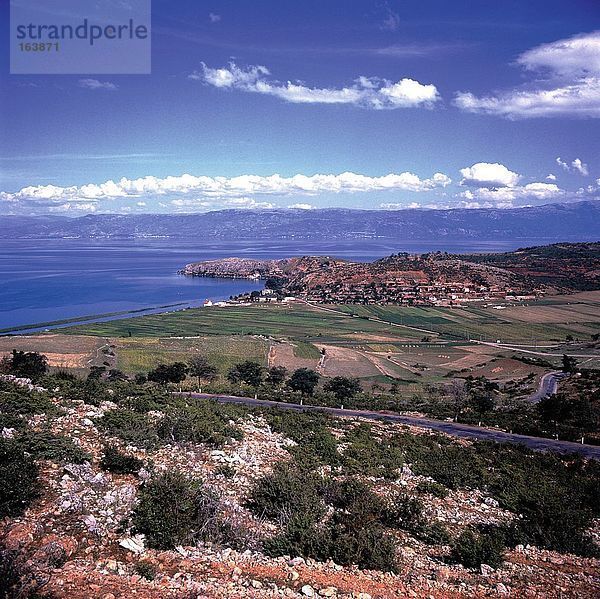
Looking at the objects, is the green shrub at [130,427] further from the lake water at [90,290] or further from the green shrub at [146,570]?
the lake water at [90,290]

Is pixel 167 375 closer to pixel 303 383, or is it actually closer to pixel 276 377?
pixel 303 383

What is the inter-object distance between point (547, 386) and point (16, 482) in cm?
4343

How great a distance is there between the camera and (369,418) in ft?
76.1

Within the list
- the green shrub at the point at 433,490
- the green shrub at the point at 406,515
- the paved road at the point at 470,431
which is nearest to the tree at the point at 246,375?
the paved road at the point at 470,431

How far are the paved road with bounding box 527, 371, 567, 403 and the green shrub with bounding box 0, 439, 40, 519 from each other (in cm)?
3577

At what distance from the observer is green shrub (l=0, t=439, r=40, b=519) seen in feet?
27.0

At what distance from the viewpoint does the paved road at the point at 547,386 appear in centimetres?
3843

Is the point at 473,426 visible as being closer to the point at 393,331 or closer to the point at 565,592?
the point at 565,592

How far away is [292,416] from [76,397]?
744 centimetres

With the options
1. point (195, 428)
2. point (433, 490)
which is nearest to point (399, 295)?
point (433, 490)

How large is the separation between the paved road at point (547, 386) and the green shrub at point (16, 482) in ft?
117

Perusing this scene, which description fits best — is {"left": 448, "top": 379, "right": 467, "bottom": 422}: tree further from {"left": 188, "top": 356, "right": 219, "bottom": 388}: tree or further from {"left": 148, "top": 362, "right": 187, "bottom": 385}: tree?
{"left": 188, "top": 356, "right": 219, "bottom": 388}: tree

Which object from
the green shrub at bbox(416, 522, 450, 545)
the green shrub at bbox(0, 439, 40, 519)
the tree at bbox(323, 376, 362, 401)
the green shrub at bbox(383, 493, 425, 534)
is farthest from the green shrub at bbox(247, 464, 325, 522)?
the tree at bbox(323, 376, 362, 401)

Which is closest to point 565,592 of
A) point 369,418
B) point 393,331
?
point 369,418
